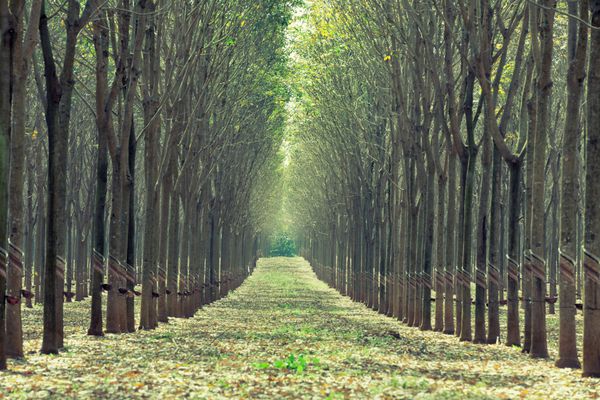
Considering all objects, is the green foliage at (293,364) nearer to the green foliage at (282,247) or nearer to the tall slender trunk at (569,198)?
the tall slender trunk at (569,198)

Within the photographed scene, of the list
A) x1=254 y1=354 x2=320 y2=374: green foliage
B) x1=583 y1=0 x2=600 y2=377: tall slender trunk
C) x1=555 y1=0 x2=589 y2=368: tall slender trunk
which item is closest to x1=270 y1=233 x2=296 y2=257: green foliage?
x1=254 y1=354 x2=320 y2=374: green foliage

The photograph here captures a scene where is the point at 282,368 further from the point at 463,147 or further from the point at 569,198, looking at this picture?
the point at 463,147

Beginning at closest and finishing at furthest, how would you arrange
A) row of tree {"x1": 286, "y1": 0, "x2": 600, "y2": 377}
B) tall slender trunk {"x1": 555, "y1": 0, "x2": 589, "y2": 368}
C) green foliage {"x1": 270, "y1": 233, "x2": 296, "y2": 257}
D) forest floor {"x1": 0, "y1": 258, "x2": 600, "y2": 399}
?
forest floor {"x1": 0, "y1": 258, "x2": 600, "y2": 399} < tall slender trunk {"x1": 555, "y1": 0, "x2": 589, "y2": 368} < row of tree {"x1": 286, "y1": 0, "x2": 600, "y2": 377} < green foliage {"x1": 270, "y1": 233, "x2": 296, "y2": 257}

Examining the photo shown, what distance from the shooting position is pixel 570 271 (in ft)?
50.8

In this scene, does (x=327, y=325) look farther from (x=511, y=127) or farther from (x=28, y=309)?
(x=511, y=127)

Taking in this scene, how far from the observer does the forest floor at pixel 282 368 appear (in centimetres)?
1221

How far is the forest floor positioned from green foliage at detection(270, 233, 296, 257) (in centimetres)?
16199

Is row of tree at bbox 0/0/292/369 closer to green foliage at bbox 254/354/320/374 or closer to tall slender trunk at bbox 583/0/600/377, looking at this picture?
green foliage at bbox 254/354/320/374

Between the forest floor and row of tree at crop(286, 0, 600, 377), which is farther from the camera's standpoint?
row of tree at crop(286, 0, 600, 377)

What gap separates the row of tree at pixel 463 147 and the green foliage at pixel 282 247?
433 feet

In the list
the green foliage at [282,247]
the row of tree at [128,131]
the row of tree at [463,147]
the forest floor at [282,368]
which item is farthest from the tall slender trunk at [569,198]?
the green foliage at [282,247]

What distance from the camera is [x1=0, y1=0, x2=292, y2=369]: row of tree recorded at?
1575cm

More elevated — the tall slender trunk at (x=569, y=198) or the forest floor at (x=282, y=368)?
the tall slender trunk at (x=569, y=198)

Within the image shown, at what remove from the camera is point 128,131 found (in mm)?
21953
